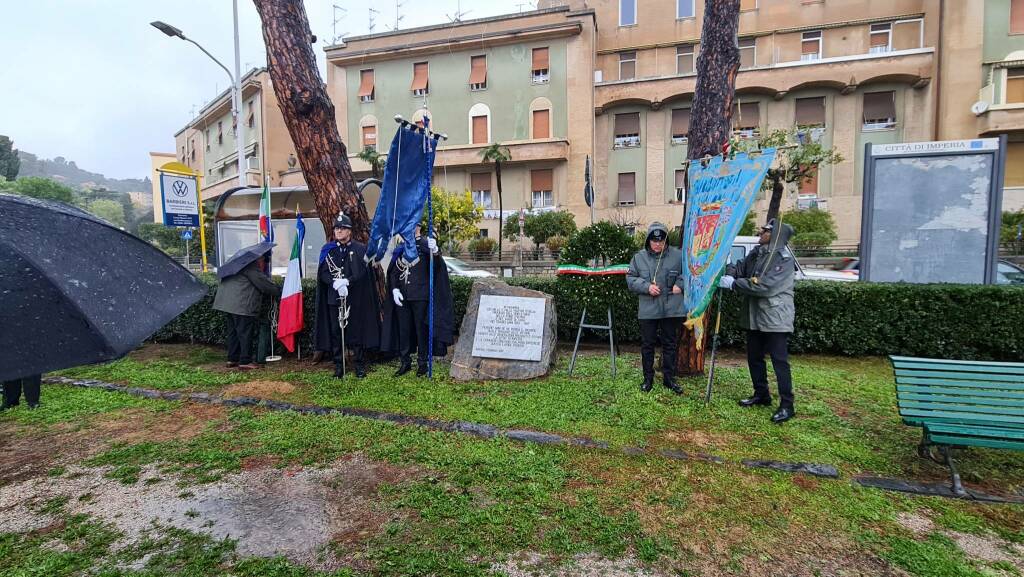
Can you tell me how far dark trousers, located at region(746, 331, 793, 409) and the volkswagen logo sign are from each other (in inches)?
497

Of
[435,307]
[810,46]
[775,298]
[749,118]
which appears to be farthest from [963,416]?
[810,46]

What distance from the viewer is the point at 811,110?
29969mm

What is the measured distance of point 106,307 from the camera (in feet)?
5.50

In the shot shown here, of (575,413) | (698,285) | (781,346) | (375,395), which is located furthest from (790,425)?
(375,395)

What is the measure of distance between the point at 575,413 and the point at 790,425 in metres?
2.02

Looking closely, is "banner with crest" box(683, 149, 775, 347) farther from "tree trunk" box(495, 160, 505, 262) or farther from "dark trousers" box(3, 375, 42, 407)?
"tree trunk" box(495, 160, 505, 262)

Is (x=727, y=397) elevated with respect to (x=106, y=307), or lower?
lower

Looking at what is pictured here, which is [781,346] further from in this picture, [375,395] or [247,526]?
[247,526]

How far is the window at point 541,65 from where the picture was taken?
A: 3247 cm

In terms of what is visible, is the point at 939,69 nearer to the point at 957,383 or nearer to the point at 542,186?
the point at 542,186

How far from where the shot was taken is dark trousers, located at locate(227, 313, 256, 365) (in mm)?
7211

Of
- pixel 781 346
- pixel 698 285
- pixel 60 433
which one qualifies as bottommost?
pixel 60 433

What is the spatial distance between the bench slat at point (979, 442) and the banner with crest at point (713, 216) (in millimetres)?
2101

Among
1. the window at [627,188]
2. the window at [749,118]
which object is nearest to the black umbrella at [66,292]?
the window at [627,188]
